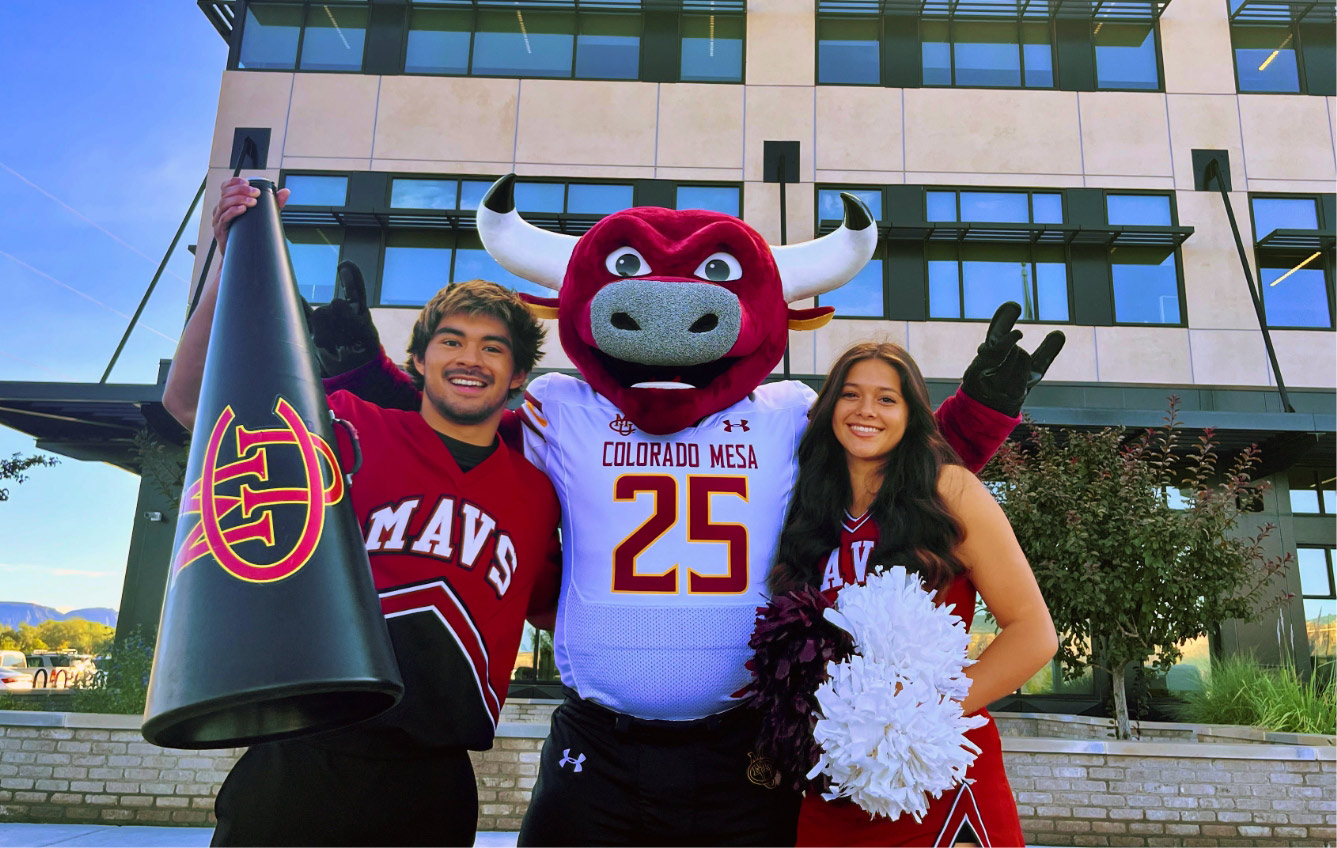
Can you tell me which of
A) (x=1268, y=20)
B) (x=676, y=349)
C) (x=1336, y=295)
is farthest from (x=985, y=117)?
(x=676, y=349)

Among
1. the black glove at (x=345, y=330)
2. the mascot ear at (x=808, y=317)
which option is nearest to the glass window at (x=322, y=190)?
the black glove at (x=345, y=330)

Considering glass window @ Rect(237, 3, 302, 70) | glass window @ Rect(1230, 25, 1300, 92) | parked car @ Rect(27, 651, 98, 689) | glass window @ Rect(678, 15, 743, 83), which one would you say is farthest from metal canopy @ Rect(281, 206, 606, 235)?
glass window @ Rect(1230, 25, 1300, 92)

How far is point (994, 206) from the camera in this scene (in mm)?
12992

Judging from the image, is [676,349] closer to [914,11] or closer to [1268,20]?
[914,11]

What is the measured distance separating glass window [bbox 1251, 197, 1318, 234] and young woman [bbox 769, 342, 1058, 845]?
12.9 meters

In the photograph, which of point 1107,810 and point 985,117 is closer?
point 1107,810

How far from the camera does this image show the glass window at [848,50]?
1334cm

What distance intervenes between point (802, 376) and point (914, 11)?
5.94m

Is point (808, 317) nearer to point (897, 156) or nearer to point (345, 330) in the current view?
point (345, 330)

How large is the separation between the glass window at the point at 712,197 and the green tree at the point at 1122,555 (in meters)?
A: 6.02

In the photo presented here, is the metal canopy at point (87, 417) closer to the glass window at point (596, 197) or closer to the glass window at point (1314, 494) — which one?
the glass window at point (596, 197)

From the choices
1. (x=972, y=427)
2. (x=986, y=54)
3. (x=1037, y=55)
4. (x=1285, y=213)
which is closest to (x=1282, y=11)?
(x=1285, y=213)

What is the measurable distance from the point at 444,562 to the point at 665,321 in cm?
92

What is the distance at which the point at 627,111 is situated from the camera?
515 inches
